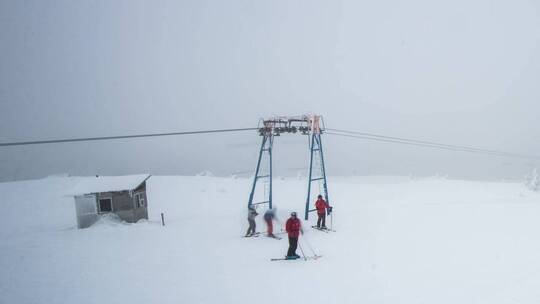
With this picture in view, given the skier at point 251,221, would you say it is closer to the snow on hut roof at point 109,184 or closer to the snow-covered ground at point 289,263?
the snow-covered ground at point 289,263

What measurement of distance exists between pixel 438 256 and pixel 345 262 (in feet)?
13.2

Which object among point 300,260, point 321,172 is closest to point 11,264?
point 300,260

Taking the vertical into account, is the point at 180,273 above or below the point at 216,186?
above

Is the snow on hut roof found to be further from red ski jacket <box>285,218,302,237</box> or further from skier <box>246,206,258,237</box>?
red ski jacket <box>285,218,302,237</box>

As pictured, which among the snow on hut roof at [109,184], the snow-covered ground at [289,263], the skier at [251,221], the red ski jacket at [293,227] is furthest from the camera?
the snow on hut roof at [109,184]

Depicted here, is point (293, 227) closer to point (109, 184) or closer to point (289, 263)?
point (289, 263)

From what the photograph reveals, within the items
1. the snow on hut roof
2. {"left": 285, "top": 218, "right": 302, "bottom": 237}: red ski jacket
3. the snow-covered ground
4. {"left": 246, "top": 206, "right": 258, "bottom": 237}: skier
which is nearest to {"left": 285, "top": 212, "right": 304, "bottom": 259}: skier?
{"left": 285, "top": 218, "right": 302, "bottom": 237}: red ski jacket

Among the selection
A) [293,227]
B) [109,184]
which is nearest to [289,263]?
[293,227]

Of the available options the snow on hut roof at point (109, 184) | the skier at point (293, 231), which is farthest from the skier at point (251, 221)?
the snow on hut roof at point (109, 184)

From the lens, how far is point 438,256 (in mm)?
12781

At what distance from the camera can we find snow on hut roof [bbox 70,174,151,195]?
22438 mm

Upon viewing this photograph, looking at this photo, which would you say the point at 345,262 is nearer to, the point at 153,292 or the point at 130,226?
the point at 153,292

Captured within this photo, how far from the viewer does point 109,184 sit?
2350 centimetres

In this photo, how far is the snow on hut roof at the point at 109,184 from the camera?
22.4 meters
